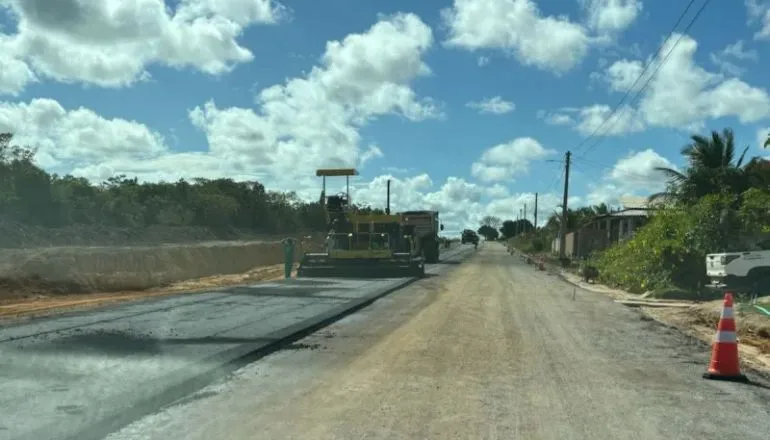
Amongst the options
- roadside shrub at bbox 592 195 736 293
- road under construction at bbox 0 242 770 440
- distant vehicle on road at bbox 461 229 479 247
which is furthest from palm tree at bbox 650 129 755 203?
distant vehicle on road at bbox 461 229 479 247

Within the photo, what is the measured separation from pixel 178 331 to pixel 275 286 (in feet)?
34.3

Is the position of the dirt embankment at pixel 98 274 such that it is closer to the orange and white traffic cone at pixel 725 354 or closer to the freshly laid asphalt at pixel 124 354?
the freshly laid asphalt at pixel 124 354

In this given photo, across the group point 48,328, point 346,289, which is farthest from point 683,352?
point 346,289

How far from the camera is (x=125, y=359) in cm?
883

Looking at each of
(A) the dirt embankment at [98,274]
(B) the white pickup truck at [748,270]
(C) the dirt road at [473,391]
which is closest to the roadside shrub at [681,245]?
(B) the white pickup truck at [748,270]

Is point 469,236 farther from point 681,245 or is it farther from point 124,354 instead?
point 124,354

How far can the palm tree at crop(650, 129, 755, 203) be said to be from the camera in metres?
34.2

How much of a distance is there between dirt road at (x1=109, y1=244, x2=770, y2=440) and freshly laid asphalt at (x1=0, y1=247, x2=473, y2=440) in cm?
Result: 37

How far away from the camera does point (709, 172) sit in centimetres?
3450

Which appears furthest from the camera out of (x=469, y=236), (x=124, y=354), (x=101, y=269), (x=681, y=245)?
(x=469, y=236)

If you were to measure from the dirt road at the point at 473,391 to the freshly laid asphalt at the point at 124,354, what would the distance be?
37 centimetres

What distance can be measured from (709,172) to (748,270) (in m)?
16.8

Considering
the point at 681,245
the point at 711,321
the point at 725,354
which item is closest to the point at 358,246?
the point at 681,245

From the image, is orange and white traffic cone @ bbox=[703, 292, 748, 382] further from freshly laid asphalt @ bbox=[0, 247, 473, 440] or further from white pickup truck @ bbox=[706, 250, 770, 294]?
white pickup truck @ bbox=[706, 250, 770, 294]
